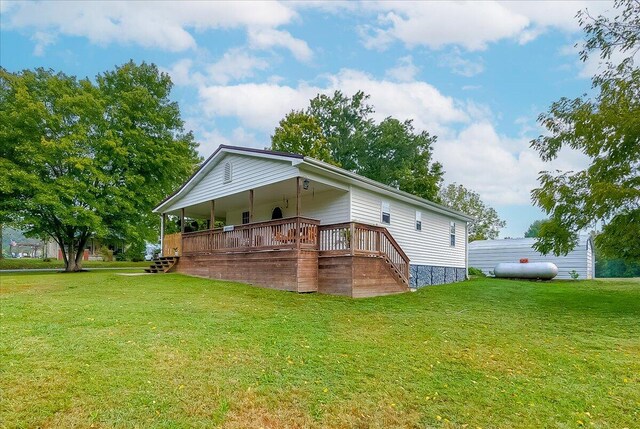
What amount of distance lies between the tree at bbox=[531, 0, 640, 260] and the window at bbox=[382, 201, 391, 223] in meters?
5.26

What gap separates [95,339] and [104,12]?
44.2ft

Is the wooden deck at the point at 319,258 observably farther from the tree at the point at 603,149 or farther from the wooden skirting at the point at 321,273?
the tree at the point at 603,149

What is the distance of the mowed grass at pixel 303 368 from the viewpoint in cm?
347

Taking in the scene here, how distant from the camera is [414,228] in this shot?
1631cm

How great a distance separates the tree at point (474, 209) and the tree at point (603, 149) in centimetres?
2771

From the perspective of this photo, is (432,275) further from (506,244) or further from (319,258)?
(506,244)

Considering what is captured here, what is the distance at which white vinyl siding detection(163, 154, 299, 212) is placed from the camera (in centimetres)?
1261

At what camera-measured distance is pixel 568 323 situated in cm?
796

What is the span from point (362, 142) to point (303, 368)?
2957cm

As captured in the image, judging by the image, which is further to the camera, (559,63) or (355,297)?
(559,63)

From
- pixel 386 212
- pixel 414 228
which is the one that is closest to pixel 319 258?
pixel 386 212

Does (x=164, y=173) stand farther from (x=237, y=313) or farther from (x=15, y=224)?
(x=237, y=313)

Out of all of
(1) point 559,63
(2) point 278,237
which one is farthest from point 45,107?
(1) point 559,63

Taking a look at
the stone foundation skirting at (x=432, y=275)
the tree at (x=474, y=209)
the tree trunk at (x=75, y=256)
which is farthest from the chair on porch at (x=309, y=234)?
the tree at (x=474, y=209)
